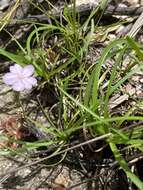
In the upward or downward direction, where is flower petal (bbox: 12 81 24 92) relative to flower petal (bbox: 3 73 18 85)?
downward

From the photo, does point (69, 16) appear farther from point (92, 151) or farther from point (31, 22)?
point (92, 151)

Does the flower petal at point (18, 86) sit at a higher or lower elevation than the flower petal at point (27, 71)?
lower

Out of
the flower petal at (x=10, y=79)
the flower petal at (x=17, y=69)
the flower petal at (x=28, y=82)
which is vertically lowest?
the flower petal at (x=28, y=82)

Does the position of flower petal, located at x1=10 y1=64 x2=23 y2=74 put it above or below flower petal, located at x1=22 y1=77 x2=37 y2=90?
above

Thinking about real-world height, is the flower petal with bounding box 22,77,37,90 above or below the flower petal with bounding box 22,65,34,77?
below

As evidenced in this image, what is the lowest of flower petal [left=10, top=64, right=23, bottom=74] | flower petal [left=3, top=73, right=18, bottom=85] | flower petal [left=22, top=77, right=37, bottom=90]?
flower petal [left=22, top=77, right=37, bottom=90]

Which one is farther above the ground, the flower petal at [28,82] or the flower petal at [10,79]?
the flower petal at [10,79]

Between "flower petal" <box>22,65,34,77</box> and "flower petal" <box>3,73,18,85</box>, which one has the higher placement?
"flower petal" <box>22,65,34,77</box>

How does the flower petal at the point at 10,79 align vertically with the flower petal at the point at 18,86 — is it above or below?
above
